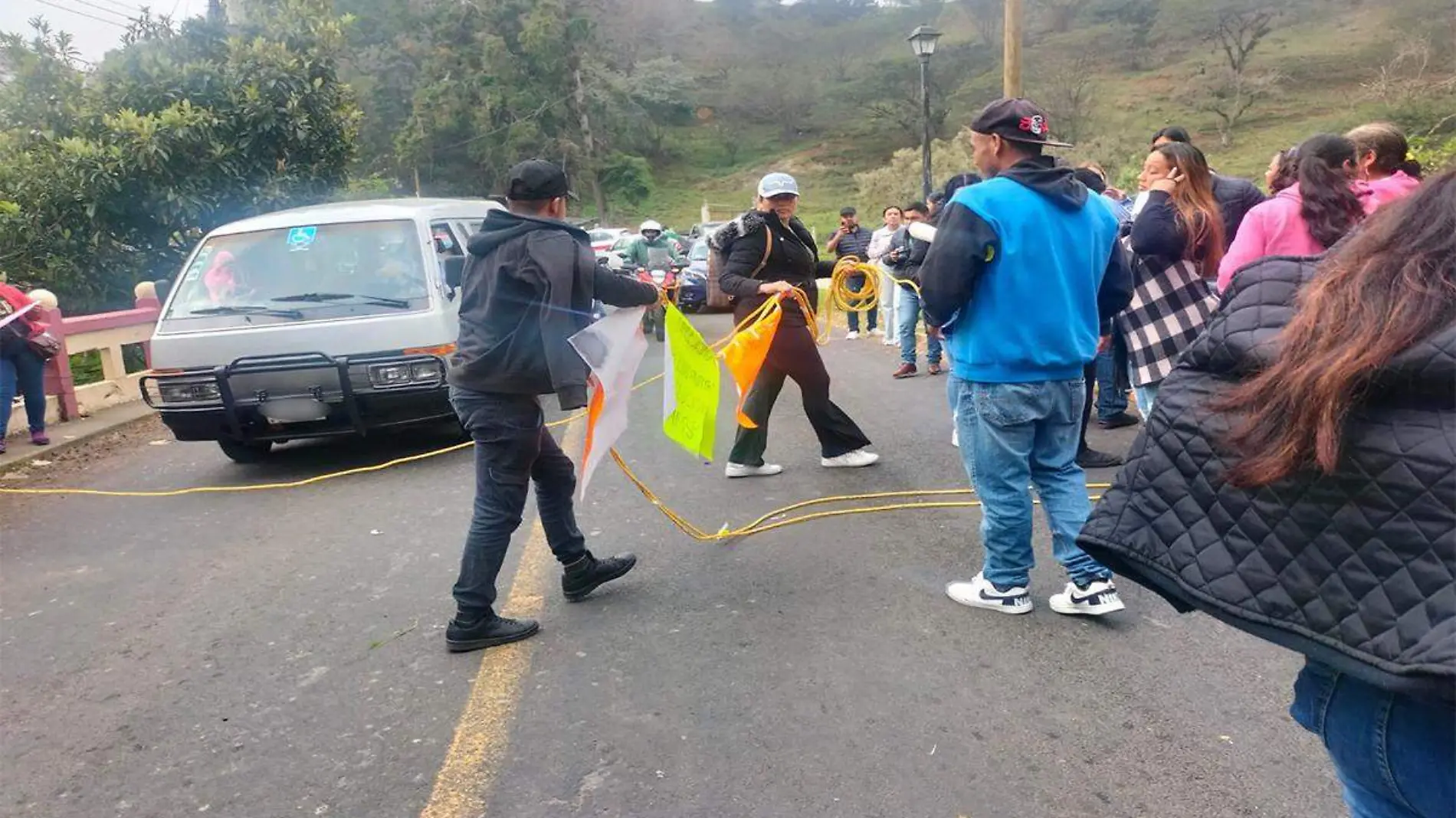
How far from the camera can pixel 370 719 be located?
3381mm

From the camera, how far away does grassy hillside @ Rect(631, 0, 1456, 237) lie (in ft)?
122

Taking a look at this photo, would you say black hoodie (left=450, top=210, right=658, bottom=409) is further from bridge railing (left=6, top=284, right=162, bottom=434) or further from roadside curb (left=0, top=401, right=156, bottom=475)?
bridge railing (left=6, top=284, right=162, bottom=434)

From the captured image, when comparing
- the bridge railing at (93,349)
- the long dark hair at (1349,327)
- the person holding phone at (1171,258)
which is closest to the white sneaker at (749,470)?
the person holding phone at (1171,258)

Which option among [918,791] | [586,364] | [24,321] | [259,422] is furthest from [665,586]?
[24,321]

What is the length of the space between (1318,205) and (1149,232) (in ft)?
2.70

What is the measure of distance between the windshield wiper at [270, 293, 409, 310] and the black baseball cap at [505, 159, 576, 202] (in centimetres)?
328

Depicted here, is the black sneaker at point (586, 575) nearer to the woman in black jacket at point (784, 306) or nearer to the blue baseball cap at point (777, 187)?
the woman in black jacket at point (784, 306)

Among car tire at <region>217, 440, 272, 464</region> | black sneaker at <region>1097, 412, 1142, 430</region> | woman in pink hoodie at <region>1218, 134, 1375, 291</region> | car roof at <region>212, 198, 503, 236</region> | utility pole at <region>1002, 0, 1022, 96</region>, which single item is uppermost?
utility pole at <region>1002, 0, 1022, 96</region>

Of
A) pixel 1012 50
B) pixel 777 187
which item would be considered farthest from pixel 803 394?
pixel 1012 50

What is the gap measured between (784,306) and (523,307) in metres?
2.27

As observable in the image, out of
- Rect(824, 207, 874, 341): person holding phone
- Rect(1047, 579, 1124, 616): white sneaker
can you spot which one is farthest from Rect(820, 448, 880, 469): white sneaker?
Rect(824, 207, 874, 341): person holding phone

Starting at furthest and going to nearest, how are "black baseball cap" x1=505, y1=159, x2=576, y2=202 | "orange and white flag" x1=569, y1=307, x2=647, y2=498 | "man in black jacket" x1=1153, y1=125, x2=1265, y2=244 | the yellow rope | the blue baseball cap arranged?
the blue baseball cap < "man in black jacket" x1=1153, y1=125, x2=1265, y2=244 < the yellow rope < "orange and white flag" x1=569, y1=307, x2=647, y2=498 < "black baseball cap" x1=505, y1=159, x2=576, y2=202

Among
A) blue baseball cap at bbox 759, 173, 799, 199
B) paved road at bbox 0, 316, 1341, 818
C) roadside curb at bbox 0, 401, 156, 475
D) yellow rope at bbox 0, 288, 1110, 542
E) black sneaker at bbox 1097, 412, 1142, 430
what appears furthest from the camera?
roadside curb at bbox 0, 401, 156, 475

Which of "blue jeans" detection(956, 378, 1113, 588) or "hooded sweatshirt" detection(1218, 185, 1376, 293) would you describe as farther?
"hooded sweatshirt" detection(1218, 185, 1376, 293)
